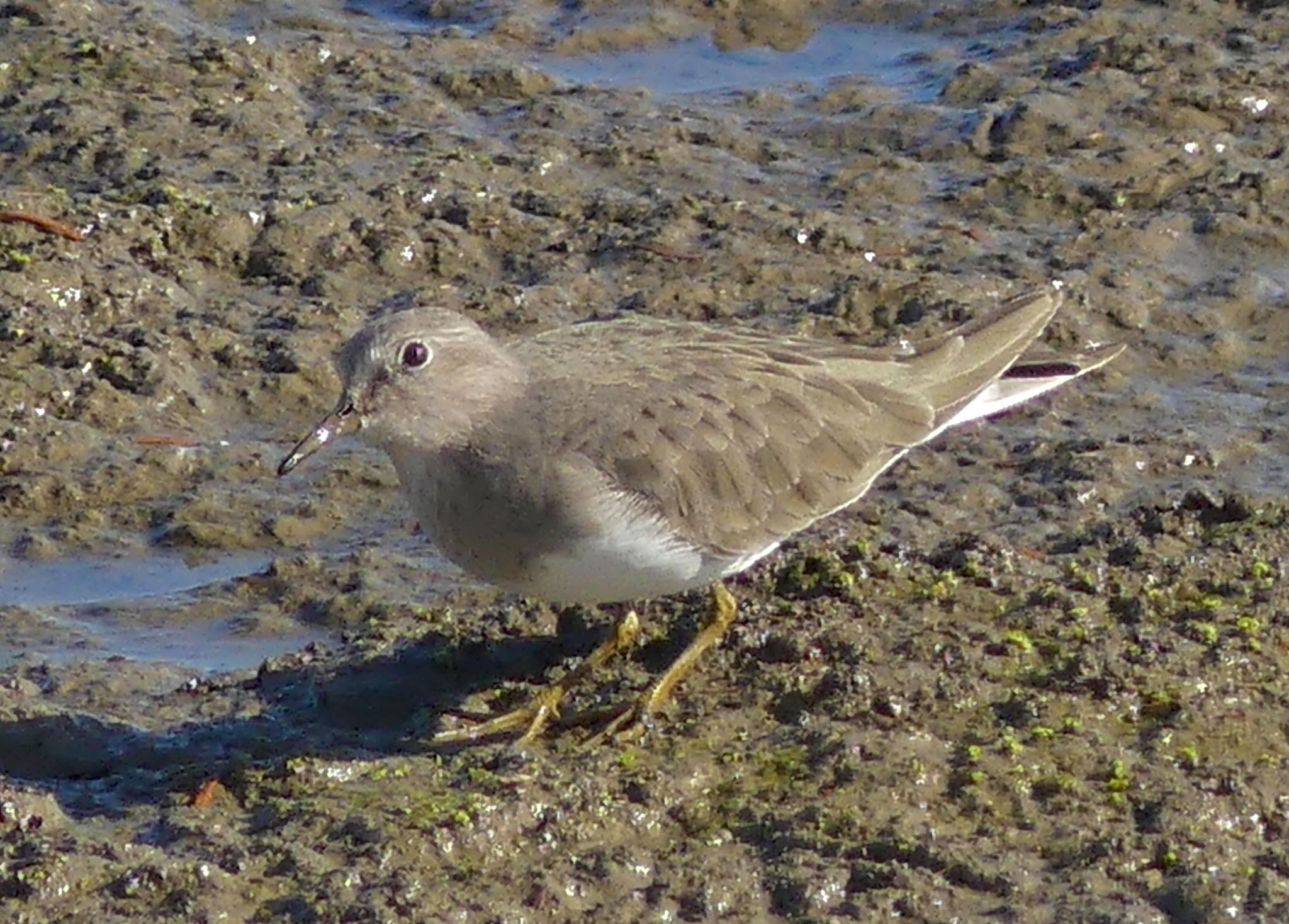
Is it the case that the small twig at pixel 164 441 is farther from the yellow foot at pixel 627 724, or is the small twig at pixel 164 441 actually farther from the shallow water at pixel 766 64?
the shallow water at pixel 766 64

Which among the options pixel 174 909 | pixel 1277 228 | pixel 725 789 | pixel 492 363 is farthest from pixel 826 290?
pixel 174 909

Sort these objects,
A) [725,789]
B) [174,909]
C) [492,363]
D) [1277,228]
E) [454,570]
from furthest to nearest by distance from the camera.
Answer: [1277,228]
[454,570]
[492,363]
[725,789]
[174,909]

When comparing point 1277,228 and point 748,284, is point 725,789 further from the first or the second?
point 1277,228

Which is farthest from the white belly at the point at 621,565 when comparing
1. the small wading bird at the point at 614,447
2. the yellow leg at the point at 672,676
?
the yellow leg at the point at 672,676

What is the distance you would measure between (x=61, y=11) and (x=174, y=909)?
721 cm

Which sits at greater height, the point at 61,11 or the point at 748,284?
the point at 61,11

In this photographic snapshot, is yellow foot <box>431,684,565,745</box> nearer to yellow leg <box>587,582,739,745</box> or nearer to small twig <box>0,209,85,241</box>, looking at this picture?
yellow leg <box>587,582,739,745</box>

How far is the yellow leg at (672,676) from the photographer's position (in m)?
7.41

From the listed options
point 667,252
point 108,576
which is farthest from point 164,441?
point 667,252

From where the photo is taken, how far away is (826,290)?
10523 millimetres

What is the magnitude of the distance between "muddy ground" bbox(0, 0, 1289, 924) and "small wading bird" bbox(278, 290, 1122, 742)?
1.29 feet

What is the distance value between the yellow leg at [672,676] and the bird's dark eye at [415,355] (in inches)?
50.0

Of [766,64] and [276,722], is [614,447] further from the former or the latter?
[766,64]

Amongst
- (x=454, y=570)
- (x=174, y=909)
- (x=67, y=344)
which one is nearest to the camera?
(x=174, y=909)
